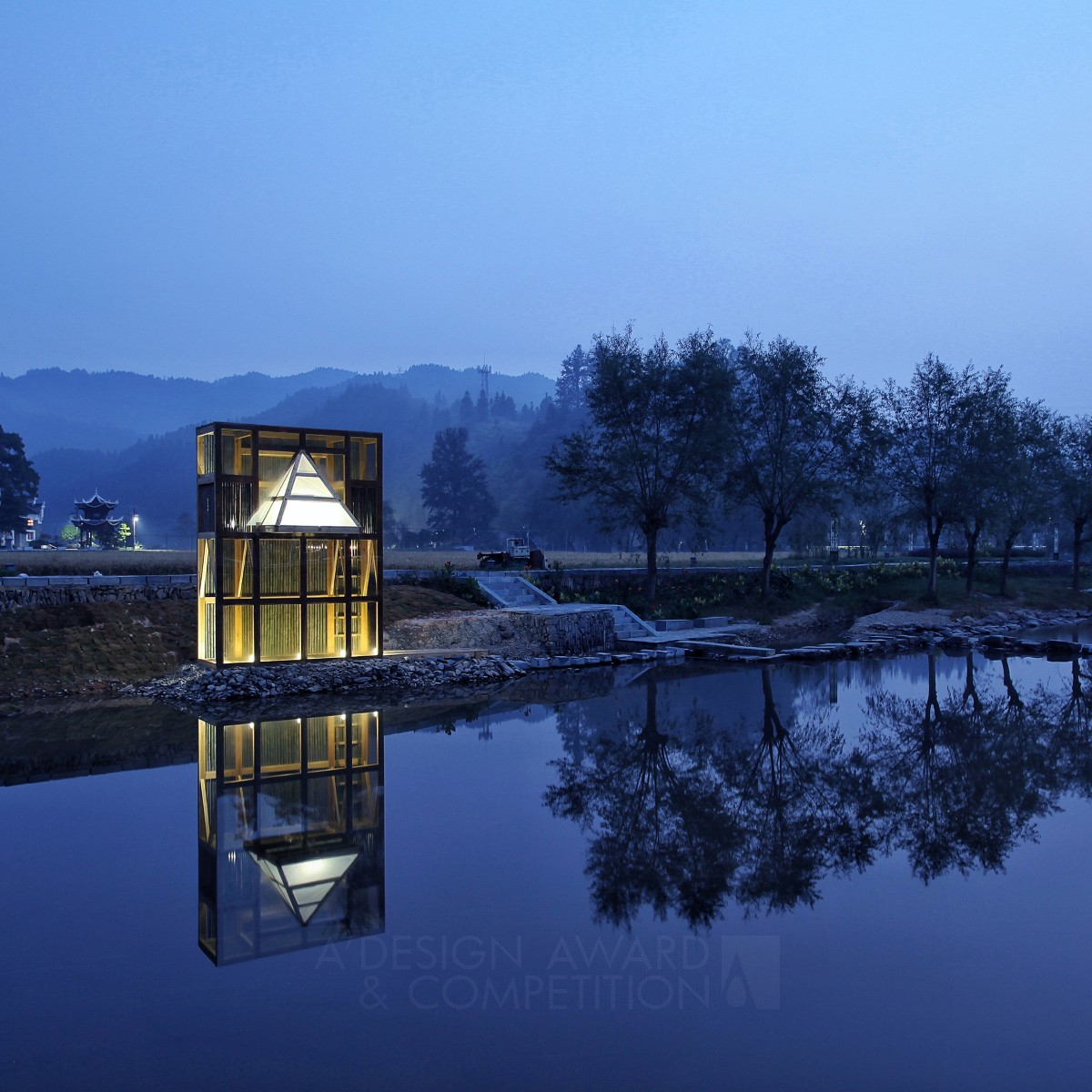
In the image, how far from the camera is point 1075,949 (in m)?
7.74

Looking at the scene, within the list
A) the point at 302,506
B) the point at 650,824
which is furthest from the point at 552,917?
the point at 302,506

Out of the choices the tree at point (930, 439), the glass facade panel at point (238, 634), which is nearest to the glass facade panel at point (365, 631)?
the glass facade panel at point (238, 634)

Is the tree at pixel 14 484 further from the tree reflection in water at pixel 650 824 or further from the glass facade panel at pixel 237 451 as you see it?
the tree reflection in water at pixel 650 824

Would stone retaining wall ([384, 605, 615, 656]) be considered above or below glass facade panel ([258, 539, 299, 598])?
below

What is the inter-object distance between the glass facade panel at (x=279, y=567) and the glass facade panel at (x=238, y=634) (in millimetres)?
336

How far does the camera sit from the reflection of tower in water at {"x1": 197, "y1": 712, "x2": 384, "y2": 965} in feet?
26.3

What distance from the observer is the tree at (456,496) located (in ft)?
344

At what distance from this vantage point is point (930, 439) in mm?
41250

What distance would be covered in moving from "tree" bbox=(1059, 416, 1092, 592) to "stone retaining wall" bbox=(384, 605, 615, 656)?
32760mm

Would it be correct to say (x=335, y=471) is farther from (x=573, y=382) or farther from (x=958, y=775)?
(x=573, y=382)

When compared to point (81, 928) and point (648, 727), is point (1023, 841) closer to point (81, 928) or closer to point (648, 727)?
point (648, 727)

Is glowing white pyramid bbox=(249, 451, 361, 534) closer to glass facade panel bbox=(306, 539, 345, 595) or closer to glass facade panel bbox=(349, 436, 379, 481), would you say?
glass facade panel bbox=(306, 539, 345, 595)

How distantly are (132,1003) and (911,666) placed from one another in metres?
23.8

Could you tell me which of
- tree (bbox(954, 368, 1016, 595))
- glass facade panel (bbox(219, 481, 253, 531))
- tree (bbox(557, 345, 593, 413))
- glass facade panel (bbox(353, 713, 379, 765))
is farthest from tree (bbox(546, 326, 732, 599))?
tree (bbox(557, 345, 593, 413))
